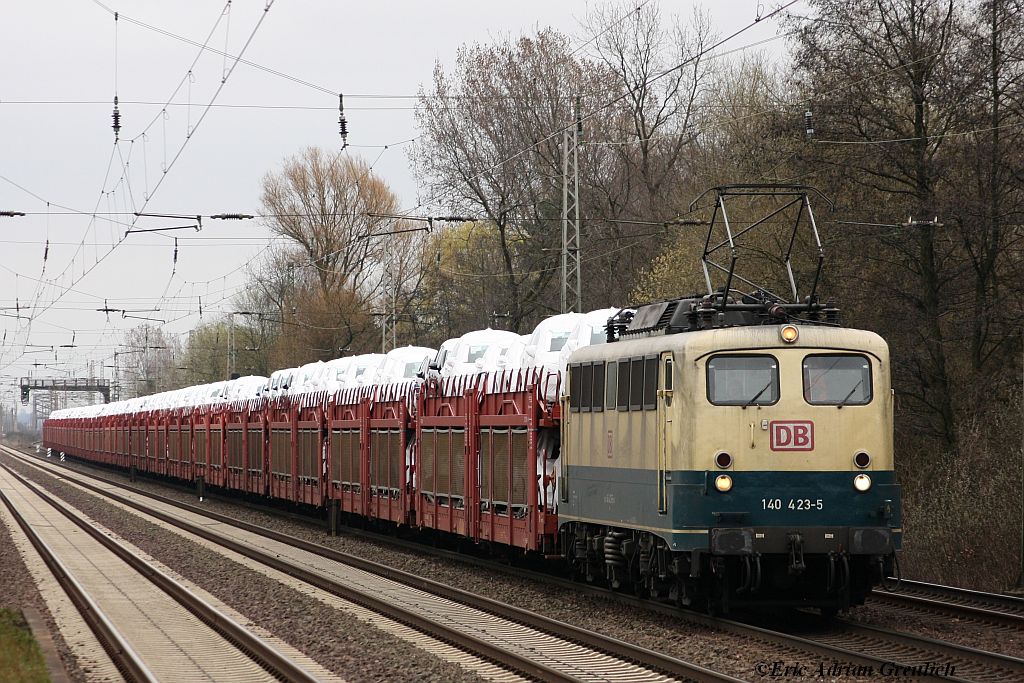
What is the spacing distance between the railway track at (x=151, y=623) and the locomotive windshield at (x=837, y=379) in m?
5.73

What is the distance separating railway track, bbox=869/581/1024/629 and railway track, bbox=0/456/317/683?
279 inches

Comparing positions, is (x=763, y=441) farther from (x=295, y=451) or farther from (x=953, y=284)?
(x=295, y=451)

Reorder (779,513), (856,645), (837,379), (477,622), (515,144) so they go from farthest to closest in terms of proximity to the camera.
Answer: (515,144), (477,622), (837,379), (779,513), (856,645)

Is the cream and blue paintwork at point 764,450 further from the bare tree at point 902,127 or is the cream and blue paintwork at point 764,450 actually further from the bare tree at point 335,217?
the bare tree at point 335,217

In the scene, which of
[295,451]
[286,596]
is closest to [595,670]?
[286,596]

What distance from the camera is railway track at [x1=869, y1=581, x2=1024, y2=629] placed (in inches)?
565

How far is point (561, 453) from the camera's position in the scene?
17734 millimetres

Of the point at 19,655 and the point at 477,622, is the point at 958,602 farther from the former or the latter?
the point at 19,655

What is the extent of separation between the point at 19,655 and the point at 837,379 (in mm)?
8295

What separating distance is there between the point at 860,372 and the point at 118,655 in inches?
312

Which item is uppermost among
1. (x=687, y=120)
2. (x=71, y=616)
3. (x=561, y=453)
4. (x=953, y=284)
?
(x=687, y=120)

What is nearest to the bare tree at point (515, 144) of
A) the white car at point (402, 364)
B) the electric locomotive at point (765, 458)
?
the white car at point (402, 364)

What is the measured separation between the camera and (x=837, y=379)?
14156 mm

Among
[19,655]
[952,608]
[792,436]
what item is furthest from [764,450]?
[19,655]
